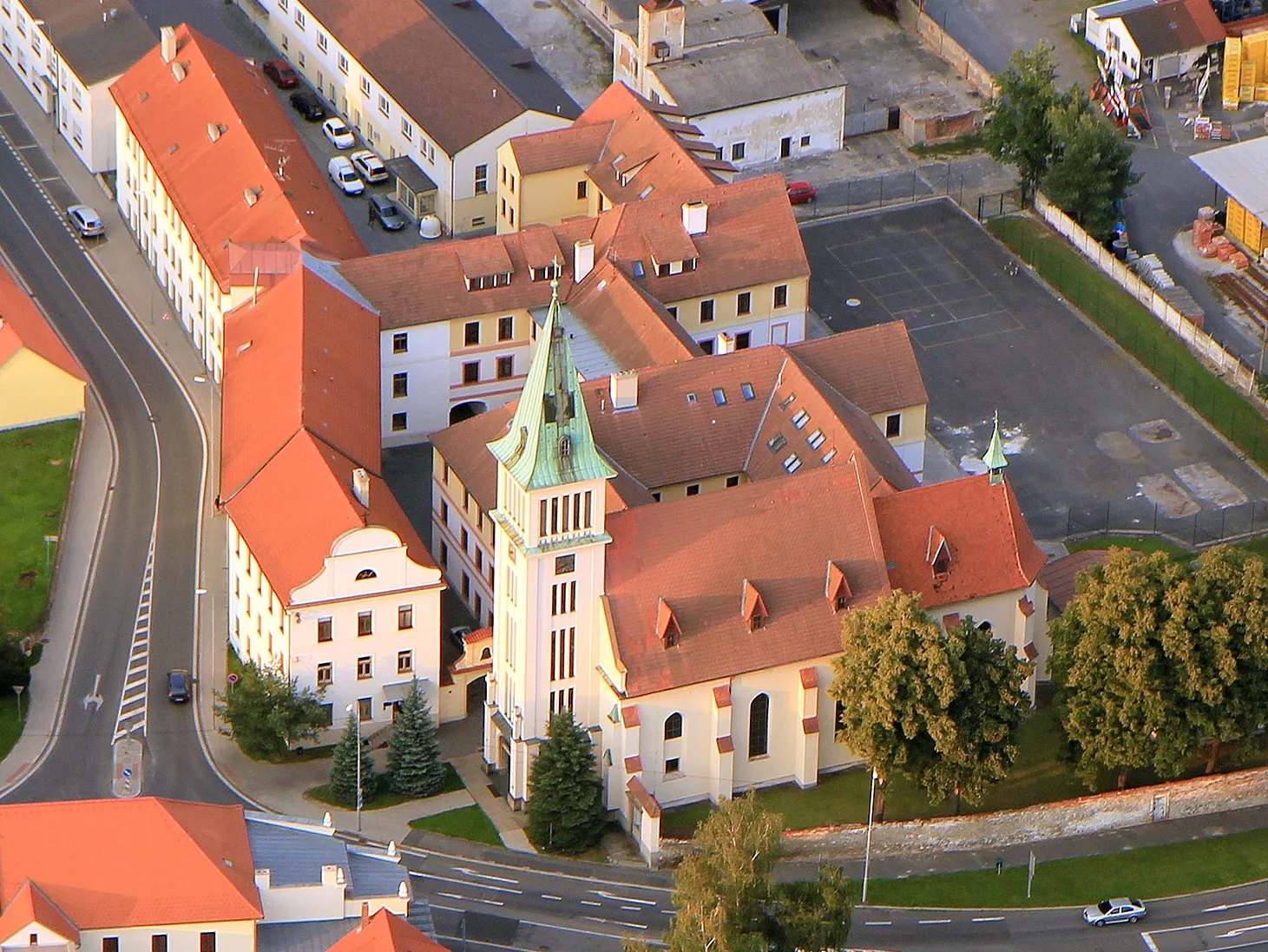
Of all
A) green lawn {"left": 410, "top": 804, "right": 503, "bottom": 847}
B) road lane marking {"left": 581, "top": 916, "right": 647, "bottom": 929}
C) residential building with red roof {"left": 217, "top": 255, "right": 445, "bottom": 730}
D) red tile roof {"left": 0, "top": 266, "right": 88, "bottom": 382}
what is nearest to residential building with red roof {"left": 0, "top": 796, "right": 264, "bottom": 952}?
green lawn {"left": 410, "top": 804, "right": 503, "bottom": 847}

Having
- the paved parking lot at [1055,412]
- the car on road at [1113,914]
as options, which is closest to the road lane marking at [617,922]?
the car on road at [1113,914]

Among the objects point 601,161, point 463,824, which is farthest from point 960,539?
point 601,161

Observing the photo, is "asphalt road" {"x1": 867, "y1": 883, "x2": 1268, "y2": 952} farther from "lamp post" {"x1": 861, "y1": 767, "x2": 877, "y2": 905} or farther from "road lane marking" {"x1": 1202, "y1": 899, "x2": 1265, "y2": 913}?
"lamp post" {"x1": 861, "y1": 767, "x2": 877, "y2": 905}

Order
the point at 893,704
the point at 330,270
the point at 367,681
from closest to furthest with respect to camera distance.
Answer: the point at 893,704, the point at 367,681, the point at 330,270

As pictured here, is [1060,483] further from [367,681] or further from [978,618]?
[367,681]

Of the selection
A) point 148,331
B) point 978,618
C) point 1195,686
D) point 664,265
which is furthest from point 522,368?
point 1195,686

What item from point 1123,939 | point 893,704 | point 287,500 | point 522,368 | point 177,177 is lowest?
point 1123,939
